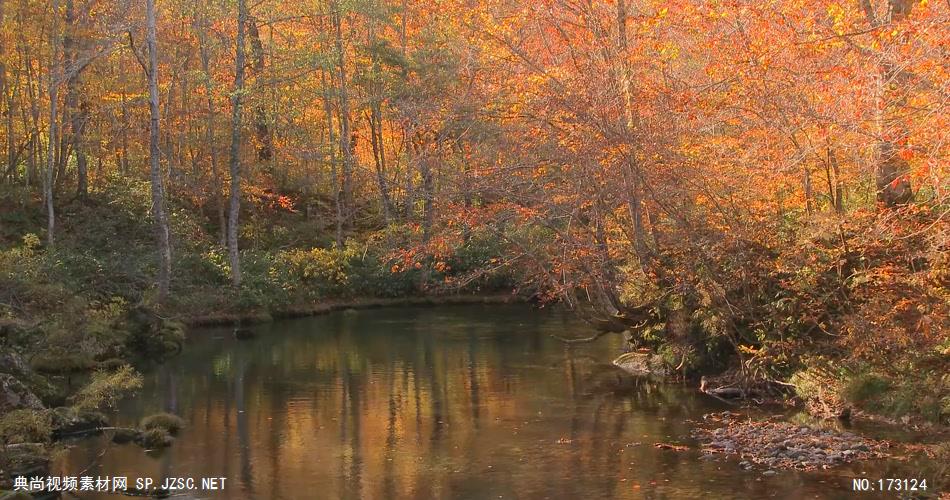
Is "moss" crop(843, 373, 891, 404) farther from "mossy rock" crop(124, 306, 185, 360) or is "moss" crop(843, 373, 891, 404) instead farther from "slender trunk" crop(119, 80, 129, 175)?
"slender trunk" crop(119, 80, 129, 175)

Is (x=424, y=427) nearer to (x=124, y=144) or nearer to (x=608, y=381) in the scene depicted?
(x=608, y=381)

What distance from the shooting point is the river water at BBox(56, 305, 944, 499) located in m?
10.8

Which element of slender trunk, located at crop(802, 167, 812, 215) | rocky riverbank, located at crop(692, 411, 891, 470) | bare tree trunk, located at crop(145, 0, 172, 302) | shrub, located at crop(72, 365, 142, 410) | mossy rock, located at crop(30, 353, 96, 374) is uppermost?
bare tree trunk, located at crop(145, 0, 172, 302)

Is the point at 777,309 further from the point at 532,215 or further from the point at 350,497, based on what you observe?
the point at 350,497

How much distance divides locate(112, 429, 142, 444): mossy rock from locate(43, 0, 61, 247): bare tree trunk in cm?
1409

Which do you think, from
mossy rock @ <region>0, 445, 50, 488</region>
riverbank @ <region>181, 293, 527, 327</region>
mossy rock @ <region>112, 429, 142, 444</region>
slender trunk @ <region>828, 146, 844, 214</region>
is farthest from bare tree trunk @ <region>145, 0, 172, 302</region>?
slender trunk @ <region>828, 146, 844, 214</region>

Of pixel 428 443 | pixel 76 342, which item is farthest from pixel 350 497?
pixel 76 342

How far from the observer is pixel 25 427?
11516mm

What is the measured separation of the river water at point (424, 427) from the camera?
425 inches

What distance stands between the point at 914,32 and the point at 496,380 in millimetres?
10309

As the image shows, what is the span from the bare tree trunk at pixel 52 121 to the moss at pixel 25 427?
14.9 metres

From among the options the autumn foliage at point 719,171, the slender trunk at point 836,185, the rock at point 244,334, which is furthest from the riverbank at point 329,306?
the slender trunk at point 836,185

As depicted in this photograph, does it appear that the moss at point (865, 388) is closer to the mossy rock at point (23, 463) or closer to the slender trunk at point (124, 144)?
the mossy rock at point (23, 463)

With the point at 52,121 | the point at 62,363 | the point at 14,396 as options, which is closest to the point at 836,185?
the point at 14,396
